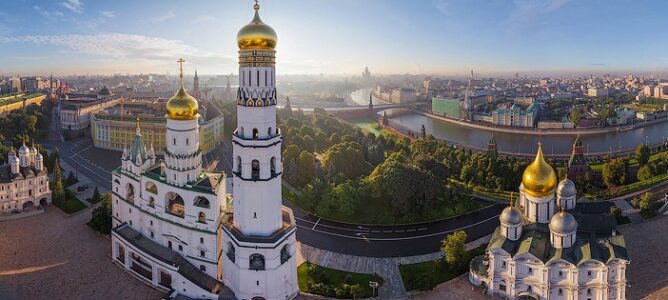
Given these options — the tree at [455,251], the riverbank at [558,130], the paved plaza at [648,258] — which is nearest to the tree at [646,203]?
the paved plaza at [648,258]

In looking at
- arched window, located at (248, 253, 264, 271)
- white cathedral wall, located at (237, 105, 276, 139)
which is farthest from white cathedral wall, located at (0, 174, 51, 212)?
white cathedral wall, located at (237, 105, 276, 139)

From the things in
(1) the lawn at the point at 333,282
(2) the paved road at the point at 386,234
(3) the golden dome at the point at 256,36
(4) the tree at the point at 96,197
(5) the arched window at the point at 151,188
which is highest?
(3) the golden dome at the point at 256,36

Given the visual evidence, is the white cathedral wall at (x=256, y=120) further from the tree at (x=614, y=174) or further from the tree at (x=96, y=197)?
the tree at (x=614, y=174)

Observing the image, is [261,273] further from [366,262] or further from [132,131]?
[132,131]

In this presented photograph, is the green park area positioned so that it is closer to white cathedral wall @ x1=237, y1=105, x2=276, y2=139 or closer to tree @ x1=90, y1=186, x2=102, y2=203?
white cathedral wall @ x1=237, y1=105, x2=276, y2=139

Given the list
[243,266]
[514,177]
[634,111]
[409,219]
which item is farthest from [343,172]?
[634,111]

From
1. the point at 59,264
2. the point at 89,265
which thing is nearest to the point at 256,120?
the point at 89,265
